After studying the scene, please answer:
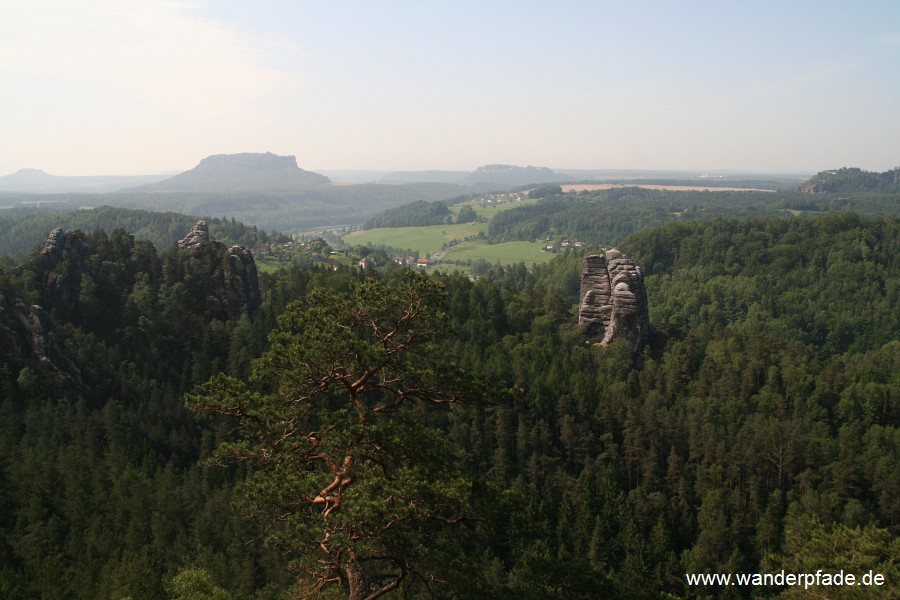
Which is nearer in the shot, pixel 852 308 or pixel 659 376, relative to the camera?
pixel 659 376

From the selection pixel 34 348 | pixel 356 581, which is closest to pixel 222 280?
pixel 34 348

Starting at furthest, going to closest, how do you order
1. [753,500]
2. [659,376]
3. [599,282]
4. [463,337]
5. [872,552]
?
[599,282] → [463,337] → [659,376] → [753,500] → [872,552]

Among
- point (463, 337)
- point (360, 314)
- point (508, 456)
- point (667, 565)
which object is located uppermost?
point (360, 314)

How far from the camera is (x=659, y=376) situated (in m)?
61.8

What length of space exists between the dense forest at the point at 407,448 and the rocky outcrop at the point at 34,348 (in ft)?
1.45

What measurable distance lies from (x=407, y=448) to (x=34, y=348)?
44482 mm

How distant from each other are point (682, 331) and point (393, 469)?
210 feet

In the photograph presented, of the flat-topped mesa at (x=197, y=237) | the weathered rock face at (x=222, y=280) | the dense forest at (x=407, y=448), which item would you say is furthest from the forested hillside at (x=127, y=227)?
the dense forest at (x=407, y=448)

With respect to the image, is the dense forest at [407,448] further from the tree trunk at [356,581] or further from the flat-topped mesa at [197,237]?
the flat-topped mesa at [197,237]

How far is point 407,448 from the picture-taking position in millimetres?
18125

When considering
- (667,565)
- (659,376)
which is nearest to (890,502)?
(667,565)

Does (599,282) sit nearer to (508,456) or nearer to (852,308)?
(508,456)

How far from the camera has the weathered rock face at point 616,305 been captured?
68062mm

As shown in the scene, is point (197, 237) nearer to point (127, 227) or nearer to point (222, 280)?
point (222, 280)
